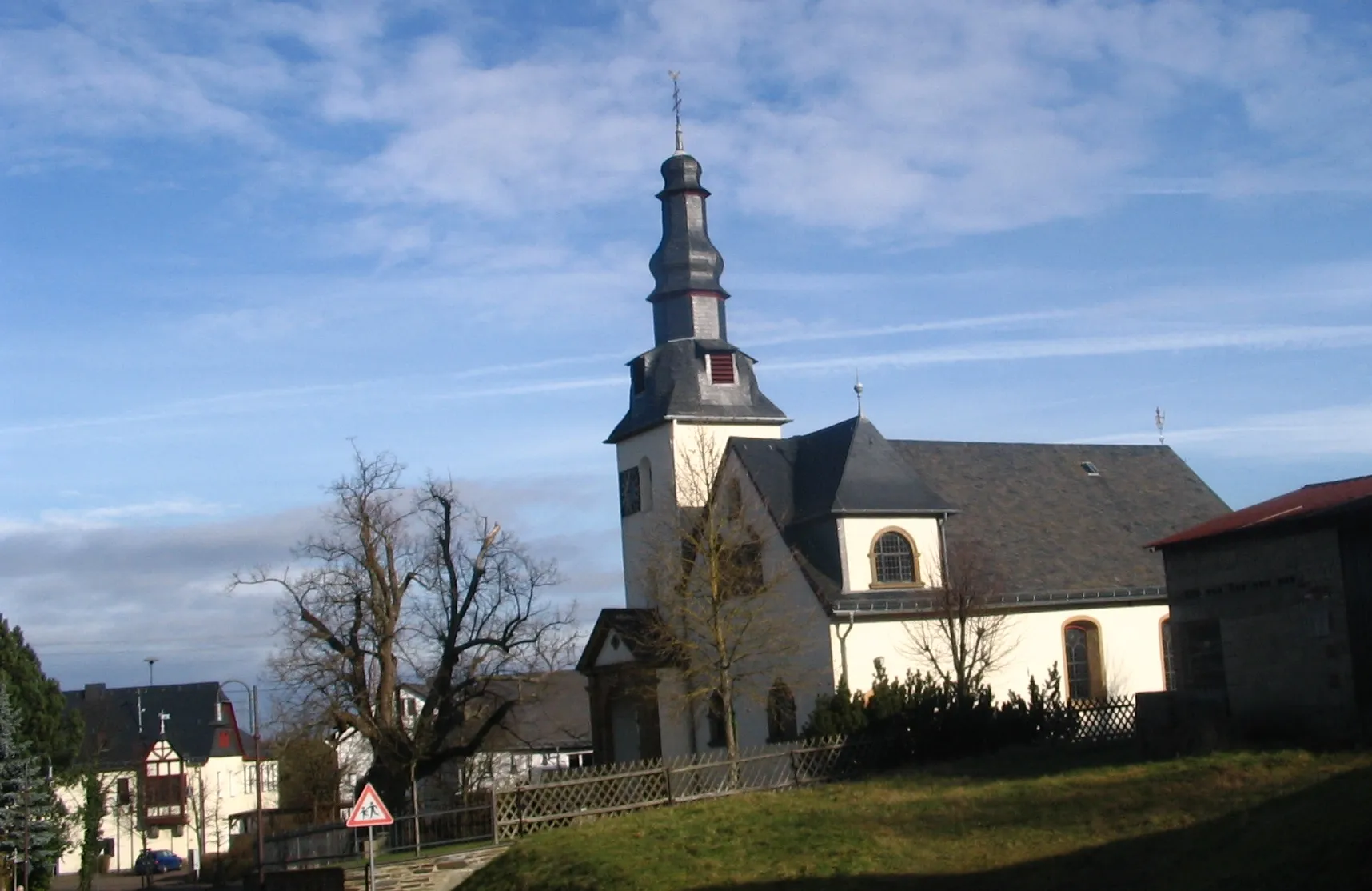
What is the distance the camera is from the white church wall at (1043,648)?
36.2 m

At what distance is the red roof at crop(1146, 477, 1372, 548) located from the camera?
22.6 m

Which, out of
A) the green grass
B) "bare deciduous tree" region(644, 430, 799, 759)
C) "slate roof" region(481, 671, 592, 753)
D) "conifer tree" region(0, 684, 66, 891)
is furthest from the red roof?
"slate roof" region(481, 671, 592, 753)

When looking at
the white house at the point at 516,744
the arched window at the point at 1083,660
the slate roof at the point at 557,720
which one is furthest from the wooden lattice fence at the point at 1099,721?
the slate roof at the point at 557,720

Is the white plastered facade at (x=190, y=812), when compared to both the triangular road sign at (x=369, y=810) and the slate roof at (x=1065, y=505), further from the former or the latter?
the triangular road sign at (x=369, y=810)

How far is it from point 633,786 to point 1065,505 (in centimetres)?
1887

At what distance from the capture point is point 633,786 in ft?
91.0

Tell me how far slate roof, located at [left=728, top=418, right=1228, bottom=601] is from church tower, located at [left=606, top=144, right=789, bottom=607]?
2.76 m

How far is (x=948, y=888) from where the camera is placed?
53.2 feet

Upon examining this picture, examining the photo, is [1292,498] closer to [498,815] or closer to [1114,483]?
[498,815]

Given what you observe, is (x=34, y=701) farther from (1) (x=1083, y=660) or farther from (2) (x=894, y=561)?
(1) (x=1083, y=660)

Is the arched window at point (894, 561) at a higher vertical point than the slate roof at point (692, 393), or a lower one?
lower

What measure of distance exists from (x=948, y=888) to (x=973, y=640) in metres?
20.9

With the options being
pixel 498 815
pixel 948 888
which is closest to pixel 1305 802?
pixel 948 888

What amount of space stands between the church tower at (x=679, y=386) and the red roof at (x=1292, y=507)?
19540 millimetres
